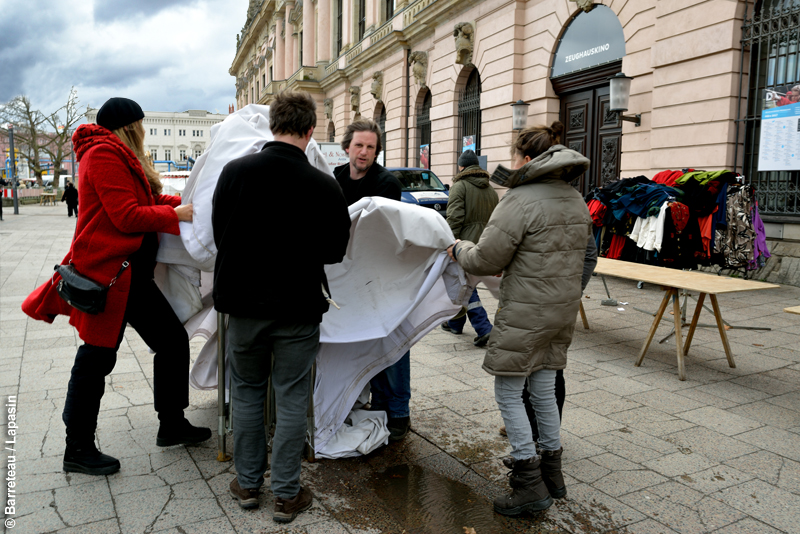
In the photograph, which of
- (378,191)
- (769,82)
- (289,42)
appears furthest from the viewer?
(289,42)

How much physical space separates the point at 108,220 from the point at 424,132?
2033 cm

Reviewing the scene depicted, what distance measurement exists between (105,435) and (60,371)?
1.59m

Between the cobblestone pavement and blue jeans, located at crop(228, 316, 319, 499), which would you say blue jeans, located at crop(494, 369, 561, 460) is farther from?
blue jeans, located at crop(228, 316, 319, 499)

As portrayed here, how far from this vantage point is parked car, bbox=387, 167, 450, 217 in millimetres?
14656

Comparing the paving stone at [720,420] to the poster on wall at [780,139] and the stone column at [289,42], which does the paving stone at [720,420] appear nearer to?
the poster on wall at [780,139]

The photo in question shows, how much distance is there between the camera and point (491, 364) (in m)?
2.90

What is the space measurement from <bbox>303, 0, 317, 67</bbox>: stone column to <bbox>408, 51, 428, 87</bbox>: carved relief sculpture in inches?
617

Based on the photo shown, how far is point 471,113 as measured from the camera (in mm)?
18781

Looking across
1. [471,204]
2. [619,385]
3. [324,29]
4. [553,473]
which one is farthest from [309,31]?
[553,473]

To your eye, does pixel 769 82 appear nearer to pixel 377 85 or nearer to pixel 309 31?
pixel 377 85

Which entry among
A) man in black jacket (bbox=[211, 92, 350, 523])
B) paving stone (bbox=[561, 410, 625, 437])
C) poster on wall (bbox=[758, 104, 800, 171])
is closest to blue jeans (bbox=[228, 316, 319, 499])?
man in black jacket (bbox=[211, 92, 350, 523])

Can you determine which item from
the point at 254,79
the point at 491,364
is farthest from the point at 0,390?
the point at 254,79

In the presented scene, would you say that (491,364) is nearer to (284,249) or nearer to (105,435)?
(284,249)

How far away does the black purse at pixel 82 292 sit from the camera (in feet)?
9.81
